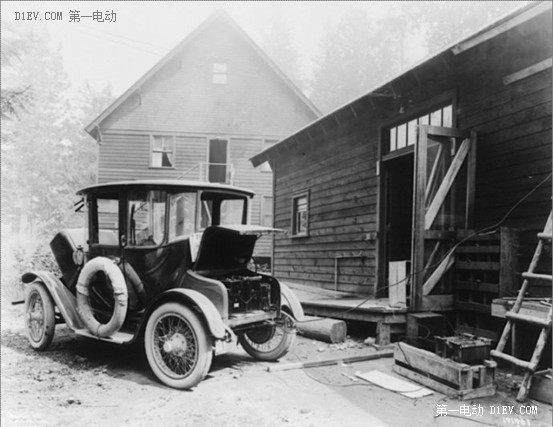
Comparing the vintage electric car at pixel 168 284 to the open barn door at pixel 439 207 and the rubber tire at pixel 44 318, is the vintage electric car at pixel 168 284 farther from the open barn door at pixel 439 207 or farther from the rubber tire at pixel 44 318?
the open barn door at pixel 439 207

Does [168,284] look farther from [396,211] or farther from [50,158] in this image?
[50,158]

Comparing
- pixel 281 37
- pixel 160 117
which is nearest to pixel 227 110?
pixel 160 117

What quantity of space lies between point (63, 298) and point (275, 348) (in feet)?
8.32

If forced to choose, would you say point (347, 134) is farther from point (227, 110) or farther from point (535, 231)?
point (227, 110)

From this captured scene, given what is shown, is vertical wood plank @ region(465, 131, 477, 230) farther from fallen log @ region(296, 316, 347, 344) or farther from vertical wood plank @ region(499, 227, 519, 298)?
fallen log @ region(296, 316, 347, 344)

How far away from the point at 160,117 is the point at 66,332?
14.3 metres

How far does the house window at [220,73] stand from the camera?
19.9 m

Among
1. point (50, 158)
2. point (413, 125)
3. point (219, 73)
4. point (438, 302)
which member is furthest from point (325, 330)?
point (50, 158)

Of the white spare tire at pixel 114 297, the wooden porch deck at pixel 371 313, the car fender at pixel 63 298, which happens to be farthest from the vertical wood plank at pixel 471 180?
the car fender at pixel 63 298

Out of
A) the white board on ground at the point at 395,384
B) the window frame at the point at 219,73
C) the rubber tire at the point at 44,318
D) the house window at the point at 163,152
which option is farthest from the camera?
the house window at the point at 163,152

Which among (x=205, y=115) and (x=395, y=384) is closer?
(x=395, y=384)

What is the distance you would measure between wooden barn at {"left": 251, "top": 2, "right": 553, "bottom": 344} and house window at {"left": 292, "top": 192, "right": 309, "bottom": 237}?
2.94 metres

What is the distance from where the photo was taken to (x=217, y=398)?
3916 millimetres

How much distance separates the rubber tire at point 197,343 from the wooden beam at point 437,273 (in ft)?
9.14
